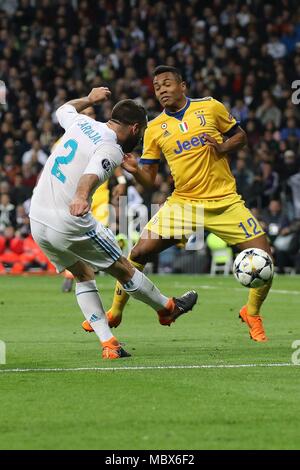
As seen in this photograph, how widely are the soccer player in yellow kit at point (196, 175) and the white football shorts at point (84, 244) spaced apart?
1674mm

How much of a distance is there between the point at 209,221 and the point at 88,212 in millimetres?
2383

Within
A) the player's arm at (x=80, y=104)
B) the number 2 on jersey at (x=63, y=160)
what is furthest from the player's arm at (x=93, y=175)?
the player's arm at (x=80, y=104)

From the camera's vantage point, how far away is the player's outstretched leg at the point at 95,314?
31.7ft

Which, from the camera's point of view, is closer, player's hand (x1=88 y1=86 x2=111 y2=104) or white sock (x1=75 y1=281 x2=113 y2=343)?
white sock (x1=75 y1=281 x2=113 y2=343)

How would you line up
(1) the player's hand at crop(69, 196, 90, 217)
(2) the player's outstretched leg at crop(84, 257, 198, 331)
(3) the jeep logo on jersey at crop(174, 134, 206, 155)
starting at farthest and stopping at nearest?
1. (3) the jeep logo on jersey at crop(174, 134, 206, 155)
2. (2) the player's outstretched leg at crop(84, 257, 198, 331)
3. (1) the player's hand at crop(69, 196, 90, 217)

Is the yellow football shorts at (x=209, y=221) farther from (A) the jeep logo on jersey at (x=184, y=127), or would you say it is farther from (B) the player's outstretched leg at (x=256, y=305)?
(A) the jeep logo on jersey at (x=184, y=127)

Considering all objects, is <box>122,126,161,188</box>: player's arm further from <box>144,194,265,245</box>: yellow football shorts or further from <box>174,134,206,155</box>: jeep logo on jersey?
<box>144,194,265,245</box>: yellow football shorts

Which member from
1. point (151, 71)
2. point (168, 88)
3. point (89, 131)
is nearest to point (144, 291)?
point (89, 131)

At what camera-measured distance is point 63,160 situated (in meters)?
9.39

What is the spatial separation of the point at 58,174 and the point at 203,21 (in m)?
22.5

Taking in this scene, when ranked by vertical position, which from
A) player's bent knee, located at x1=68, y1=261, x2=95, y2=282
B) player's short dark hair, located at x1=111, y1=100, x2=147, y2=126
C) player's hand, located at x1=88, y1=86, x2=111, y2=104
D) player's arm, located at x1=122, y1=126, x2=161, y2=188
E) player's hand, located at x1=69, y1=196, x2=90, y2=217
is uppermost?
player's hand, located at x1=88, y1=86, x2=111, y2=104

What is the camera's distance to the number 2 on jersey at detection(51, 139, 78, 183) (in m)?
9.36

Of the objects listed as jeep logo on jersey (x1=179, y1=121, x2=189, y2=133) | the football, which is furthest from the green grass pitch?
jeep logo on jersey (x1=179, y1=121, x2=189, y2=133)
